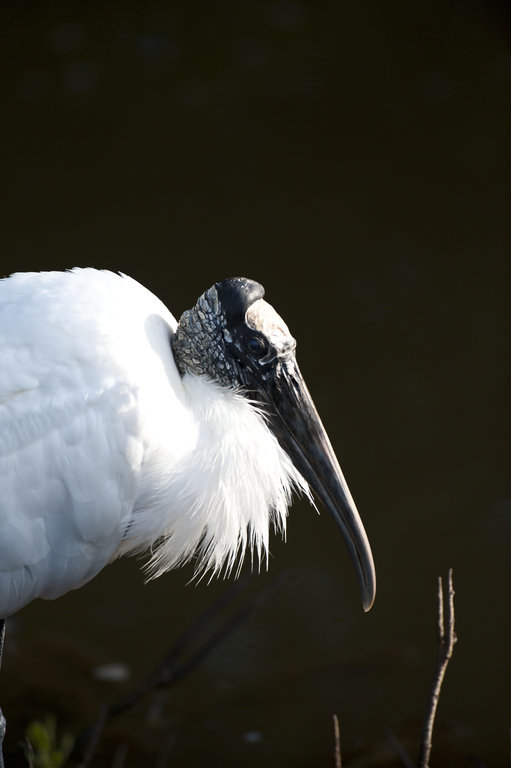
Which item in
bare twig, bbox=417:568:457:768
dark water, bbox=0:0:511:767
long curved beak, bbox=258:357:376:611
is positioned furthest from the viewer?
dark water, bbox=0:0:511:767

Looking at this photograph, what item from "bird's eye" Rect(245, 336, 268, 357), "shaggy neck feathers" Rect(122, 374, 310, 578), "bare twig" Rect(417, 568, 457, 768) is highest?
"bird's eye" Rect(245, 336, 268, 357)

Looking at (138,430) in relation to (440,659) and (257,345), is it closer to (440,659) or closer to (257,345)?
(257,345)

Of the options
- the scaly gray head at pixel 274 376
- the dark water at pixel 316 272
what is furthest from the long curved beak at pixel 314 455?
the dark water at pixel 316 272

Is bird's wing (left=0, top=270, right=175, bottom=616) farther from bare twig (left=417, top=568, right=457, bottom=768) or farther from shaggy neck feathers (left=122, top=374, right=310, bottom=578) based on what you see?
bare twig (left=417, top=568, right=457, bottom=768)

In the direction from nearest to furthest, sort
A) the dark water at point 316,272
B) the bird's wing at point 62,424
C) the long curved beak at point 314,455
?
the bird's wing at point 62,424 < the long curved beak at point 314,455 < the dark water at point 316,272

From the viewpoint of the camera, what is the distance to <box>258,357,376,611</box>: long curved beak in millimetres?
3035

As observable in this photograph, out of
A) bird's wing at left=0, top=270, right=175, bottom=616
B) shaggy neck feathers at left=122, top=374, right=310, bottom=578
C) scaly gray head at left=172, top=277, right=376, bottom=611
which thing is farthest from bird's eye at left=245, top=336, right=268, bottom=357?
bird's wing at left=0, top=270, right=175, bottom=616

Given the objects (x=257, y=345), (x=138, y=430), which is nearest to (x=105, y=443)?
(x=138, y=430)

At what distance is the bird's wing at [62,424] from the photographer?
2.90 meters

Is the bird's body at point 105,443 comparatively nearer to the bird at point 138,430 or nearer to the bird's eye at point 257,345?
the bird at point 138,430

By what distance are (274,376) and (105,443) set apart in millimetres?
508

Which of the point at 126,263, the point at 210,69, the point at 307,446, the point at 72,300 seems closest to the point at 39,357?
the point at 72,300

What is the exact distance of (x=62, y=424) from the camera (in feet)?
9.59

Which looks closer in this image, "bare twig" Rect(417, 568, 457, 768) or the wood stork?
"bare twig" Rect(417, 568, 457, 768)
